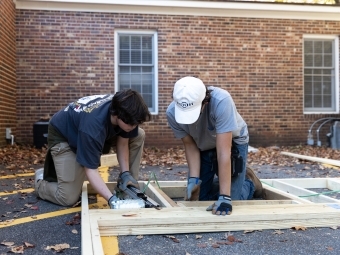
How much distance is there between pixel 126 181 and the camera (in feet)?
12.4

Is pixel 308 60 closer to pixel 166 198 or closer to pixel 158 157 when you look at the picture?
pixel 158 157

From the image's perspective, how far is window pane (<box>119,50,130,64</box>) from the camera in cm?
1041

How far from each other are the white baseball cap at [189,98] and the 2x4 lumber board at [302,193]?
173 cm

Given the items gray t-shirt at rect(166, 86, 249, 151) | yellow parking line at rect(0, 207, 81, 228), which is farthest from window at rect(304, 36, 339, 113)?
yellow parking line at rect(0, 207, 81, 228)

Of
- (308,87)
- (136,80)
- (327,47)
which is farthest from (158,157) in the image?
(327,47)

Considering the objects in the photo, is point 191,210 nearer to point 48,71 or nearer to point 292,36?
point 48,71

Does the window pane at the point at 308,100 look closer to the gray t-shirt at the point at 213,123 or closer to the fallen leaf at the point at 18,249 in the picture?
the gray t-shirt at the point at 213,123

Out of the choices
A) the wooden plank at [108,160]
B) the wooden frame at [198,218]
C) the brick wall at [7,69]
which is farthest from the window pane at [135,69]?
the wooden frame at [198,218]

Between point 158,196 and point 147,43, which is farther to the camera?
point 147,43

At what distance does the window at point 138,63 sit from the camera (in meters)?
10.4

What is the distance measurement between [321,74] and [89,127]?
31.7 ft

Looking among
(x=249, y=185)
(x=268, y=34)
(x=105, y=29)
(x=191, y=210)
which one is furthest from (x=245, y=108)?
(x=191, y=210)

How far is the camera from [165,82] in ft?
34.3

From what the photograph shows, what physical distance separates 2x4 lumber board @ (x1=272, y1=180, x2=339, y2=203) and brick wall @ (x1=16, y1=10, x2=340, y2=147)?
19.2 ft
